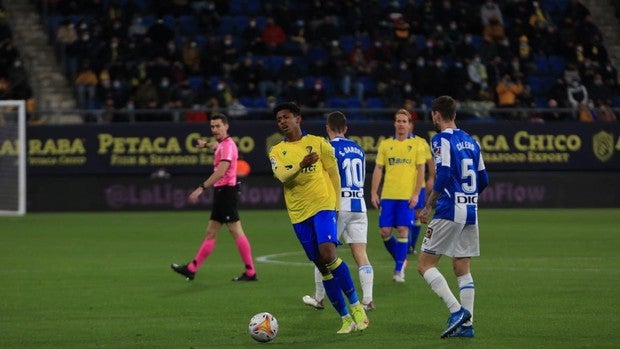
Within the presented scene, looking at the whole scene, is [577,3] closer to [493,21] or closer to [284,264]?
[493,21]

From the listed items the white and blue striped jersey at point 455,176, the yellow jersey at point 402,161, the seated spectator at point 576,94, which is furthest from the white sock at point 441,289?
the seated spectator at point 576,94

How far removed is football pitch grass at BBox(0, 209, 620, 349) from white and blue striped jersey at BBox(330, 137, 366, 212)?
1229mm

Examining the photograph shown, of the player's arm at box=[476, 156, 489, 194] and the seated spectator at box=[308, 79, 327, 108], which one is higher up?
the player's arm at box=[476, 156, 489, 194]

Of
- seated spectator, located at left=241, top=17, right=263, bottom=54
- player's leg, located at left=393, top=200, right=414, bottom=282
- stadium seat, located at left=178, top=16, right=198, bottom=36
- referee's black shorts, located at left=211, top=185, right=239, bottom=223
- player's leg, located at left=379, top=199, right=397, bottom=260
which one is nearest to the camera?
player's leg, located at left=393, top=200, right=414, bottom=282

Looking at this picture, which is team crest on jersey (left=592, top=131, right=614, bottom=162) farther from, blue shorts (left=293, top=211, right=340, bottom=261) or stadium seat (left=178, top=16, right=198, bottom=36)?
blue shorts (left=293, top=211, right=340, bottom=261)

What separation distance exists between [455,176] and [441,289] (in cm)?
107

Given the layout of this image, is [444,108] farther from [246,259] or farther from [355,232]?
[246,259]

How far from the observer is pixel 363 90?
36.5 metres

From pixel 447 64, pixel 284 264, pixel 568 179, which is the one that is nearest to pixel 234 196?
pixel 284 264

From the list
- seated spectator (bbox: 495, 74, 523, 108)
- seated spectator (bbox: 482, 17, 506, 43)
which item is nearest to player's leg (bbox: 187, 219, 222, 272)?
seated spectator (bbox: 495, 74, 523, 108)

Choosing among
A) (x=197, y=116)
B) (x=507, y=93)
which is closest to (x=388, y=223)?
(x=197, y=116)

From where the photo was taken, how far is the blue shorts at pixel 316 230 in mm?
12078

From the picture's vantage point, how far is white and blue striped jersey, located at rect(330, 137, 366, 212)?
14.7 meters

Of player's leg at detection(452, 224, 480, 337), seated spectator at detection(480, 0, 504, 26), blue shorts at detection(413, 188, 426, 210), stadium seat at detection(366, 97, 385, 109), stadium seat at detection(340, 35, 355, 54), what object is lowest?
blue shorts at detection(413, 188, 426, 210)
